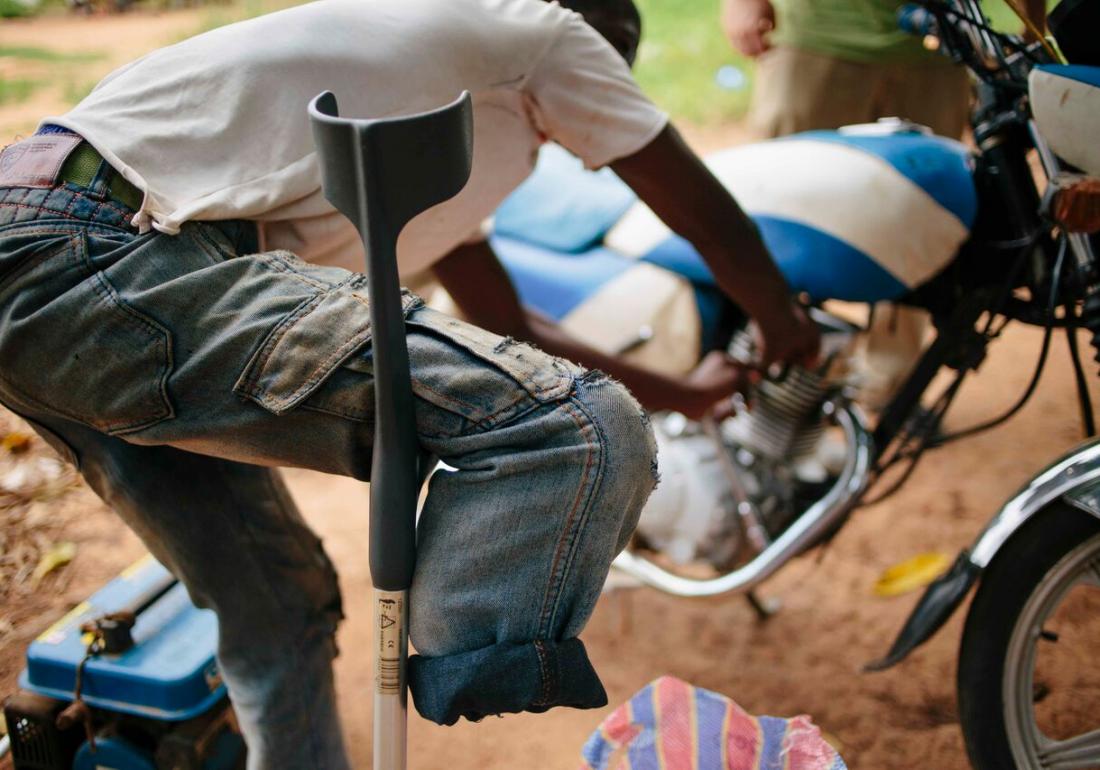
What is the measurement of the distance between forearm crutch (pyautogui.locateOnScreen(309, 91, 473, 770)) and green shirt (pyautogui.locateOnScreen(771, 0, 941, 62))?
220cm

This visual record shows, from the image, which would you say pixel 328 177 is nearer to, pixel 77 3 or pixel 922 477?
pixel 922 477

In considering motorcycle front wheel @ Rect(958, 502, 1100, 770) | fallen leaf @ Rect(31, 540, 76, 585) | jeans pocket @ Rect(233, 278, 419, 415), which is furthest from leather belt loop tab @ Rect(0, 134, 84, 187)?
fallen leaf @ Rect(31, 540, 76, 585)

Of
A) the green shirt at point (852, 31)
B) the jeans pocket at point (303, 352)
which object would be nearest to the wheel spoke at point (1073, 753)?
the jeans pocket at point (303, 352)

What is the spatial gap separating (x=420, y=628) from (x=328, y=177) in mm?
437

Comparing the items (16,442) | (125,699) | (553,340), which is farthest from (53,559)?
(553,340)

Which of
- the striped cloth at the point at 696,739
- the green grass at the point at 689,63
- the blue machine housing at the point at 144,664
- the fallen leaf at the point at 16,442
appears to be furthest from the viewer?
the green grass at the point at 689,63

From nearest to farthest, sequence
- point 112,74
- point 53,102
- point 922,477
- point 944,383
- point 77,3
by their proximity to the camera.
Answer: point 112,74
point 922,477
point 53,102
point 944,383
point 77,3

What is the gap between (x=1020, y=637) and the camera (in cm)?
142

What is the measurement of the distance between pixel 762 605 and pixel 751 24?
157cm

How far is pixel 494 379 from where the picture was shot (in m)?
0.95

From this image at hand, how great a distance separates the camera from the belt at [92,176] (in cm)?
107

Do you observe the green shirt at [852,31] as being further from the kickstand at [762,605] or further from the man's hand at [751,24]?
the kickstand at [762,605]

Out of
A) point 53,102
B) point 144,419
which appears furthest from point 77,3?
point 144,419

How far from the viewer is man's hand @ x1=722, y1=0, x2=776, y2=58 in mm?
2699
